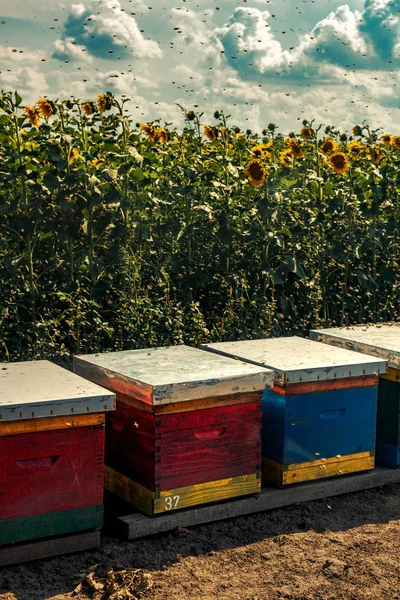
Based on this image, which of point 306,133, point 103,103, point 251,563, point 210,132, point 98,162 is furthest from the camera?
point 306,133

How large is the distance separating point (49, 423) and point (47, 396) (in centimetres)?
12

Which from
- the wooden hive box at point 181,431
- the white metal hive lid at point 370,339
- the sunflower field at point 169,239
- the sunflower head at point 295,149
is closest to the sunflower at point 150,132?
the sunflower field at point 169,239

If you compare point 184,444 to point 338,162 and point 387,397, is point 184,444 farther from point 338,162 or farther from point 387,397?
point 338,162

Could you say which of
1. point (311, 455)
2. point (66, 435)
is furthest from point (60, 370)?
point (311, 455)

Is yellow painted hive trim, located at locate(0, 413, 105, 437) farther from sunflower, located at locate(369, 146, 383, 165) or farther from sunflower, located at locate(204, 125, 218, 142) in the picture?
sunflower, located at locate(369, 146, 383, 165)

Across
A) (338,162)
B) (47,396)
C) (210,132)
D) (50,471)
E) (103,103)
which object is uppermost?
(103,103)

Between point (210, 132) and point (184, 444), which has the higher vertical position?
point (210, 132)

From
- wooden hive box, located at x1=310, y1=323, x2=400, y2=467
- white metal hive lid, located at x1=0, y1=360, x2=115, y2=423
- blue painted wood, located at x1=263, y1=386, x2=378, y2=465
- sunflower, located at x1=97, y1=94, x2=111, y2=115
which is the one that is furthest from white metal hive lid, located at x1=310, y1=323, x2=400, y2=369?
sunflower, located at x1=97, y1=94, x2=111, y2=115

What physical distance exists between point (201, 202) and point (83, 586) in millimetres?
3918

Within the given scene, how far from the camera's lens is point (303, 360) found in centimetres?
428

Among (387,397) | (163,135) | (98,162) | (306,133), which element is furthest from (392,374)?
(306,133)

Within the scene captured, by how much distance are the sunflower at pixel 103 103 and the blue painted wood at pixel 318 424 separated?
10.3 feet

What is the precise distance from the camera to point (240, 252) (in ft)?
21.7

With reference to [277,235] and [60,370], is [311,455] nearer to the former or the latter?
[60,370]
